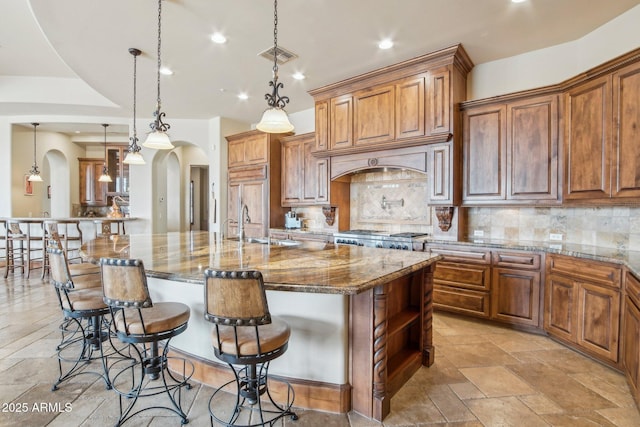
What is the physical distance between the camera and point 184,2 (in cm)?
279

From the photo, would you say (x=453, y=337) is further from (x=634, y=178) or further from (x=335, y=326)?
(x=634, y=178)

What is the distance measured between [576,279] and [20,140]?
984 cm

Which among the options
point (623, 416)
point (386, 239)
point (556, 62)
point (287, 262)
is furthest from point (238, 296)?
point (556, 62)

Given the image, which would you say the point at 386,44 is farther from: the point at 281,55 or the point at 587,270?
the point at 587,270

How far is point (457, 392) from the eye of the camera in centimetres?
217

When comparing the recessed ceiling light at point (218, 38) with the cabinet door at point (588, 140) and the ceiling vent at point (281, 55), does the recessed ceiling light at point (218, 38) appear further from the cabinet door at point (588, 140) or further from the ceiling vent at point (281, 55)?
the cabinet door at point (588, 140)

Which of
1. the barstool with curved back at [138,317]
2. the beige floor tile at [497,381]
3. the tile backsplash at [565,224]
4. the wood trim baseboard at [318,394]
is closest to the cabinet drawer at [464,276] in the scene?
the tile backsplash at [565,224]

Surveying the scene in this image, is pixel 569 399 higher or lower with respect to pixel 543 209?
lower

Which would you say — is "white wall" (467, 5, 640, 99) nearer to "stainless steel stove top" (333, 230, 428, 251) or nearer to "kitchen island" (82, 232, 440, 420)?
"stainless steel stove top" (333, 230, 428, 251)

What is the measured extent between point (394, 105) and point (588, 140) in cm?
199

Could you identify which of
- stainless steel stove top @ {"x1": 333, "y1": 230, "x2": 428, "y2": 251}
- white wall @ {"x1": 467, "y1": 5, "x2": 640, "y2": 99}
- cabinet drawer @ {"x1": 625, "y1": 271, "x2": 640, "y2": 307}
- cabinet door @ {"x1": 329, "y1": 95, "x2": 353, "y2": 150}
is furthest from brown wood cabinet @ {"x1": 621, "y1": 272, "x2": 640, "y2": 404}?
cabinet door @ {"x1": 329, "y1": 95, "x2": 353, "y2": 150}

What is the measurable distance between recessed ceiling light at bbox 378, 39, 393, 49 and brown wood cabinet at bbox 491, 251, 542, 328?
248 cm

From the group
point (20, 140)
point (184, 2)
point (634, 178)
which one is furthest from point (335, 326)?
point (20, 140)

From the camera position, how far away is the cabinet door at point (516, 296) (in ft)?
10.2
